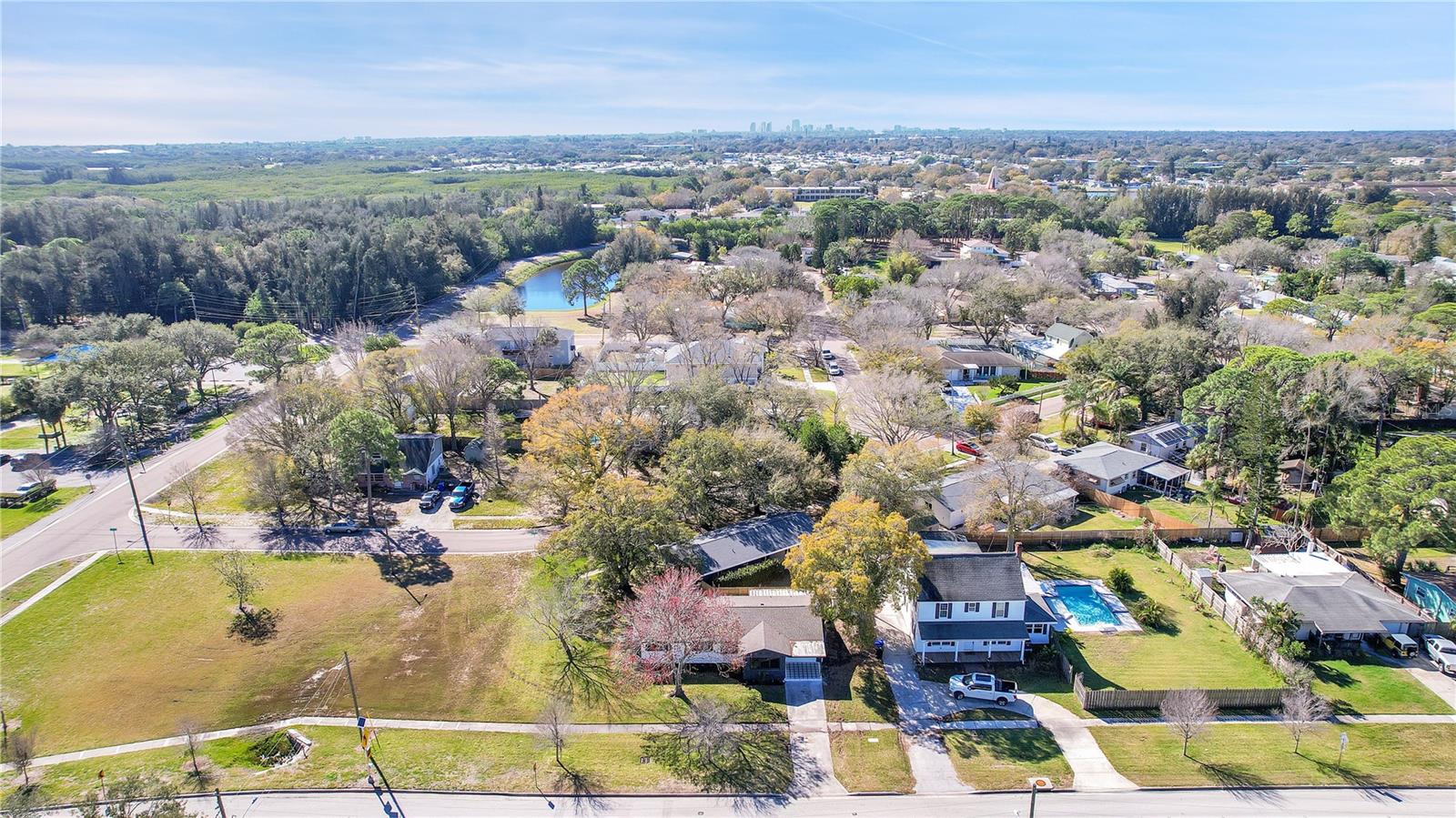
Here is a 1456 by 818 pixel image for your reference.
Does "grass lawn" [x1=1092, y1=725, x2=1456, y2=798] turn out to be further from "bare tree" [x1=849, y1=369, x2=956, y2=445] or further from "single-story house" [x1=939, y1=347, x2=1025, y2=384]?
"single-story house" [x1=939, y1=347, x2=1025, y2=384]

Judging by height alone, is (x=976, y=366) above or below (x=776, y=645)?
above

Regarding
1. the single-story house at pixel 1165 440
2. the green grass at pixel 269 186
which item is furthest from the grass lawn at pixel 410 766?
the green grass at pixel 269 186

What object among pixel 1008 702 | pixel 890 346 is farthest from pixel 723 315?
pixel 1008 702

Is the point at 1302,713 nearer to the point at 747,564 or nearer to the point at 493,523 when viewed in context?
the point at 747,564

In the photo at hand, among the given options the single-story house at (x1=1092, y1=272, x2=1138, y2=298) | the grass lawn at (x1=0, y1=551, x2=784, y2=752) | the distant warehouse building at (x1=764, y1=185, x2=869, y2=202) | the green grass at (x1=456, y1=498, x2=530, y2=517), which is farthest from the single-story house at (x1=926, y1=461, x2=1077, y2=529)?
the distant warehouse building at (x1=764, y1=185, x2=869, y2=202)

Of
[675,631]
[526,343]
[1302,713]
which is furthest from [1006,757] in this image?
[526,343]

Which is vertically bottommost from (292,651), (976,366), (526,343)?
(292,651)

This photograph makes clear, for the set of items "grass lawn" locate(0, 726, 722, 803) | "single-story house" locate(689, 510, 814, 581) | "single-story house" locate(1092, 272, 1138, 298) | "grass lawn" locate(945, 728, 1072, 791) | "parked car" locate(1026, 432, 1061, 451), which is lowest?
"grass lawn" locate(945, 728, 1072, 791)
